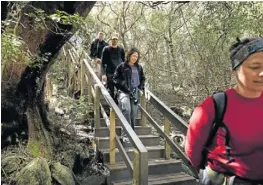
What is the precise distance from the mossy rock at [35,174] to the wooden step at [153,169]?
0.85 meters

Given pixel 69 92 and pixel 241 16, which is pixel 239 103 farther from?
pixel 69 92

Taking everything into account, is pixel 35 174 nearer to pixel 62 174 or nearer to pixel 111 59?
pixel 62 174

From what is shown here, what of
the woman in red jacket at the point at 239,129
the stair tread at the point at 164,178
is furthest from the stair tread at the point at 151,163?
the woman in red jacket at the point at 239,129

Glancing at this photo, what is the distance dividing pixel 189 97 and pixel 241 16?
3376mm

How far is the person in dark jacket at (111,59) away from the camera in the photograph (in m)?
6.27

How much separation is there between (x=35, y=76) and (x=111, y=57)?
1.73 m

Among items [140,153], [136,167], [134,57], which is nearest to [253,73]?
[140,153]

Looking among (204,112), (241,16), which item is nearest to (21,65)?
(204,112)

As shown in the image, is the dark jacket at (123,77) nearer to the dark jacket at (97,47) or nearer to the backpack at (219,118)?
the dark jacket at (97,47)

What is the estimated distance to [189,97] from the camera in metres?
10.9

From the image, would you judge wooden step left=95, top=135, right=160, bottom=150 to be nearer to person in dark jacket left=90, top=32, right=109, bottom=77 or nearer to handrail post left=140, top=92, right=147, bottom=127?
handrail post left=140, top=92, right=147, bottom=127

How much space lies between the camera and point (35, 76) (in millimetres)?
5062

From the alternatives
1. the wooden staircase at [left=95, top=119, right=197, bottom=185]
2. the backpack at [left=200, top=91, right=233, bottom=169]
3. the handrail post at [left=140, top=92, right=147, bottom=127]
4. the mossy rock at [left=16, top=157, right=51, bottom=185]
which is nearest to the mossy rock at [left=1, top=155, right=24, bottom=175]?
the mossy rock at [left=16, top=157, right=51, bottom=185]

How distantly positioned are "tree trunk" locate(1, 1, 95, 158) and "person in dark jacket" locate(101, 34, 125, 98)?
1.34 m
